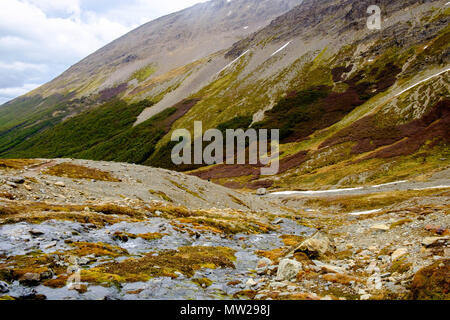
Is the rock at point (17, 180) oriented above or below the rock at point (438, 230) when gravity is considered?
above

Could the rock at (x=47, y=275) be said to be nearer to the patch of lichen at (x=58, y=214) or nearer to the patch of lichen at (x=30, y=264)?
the patch of lichen at (x=30, y=264)

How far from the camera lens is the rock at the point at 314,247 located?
15930mm

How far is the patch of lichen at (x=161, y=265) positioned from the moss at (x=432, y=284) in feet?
30.0

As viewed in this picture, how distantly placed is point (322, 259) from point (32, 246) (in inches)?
637

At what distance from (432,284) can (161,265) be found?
11.3 meters

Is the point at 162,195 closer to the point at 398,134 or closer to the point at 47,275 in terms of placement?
the point at 47,275

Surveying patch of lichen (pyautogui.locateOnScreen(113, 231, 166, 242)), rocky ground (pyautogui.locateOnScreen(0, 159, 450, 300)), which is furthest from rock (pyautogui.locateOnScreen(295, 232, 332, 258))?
patch of lichen (pyautogui.locateOnScreen(113, 231, 166, 242))

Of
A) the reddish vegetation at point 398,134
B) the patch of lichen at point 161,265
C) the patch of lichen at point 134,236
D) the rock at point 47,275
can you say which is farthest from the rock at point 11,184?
the reddish vegetation at point 398,134

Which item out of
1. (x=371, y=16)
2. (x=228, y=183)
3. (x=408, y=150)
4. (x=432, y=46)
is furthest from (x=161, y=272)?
(x=371, y=16)

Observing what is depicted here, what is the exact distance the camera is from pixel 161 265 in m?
13.7

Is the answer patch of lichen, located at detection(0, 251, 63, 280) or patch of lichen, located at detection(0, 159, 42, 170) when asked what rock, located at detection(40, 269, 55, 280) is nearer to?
patch of lichen, located at detection(0, 251, 63, 280)
